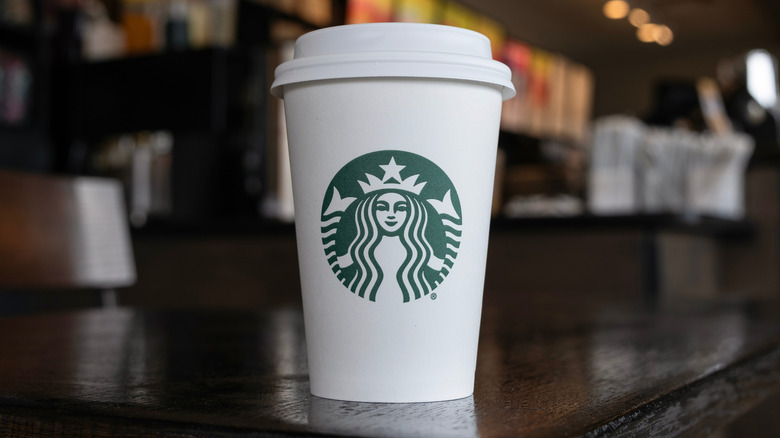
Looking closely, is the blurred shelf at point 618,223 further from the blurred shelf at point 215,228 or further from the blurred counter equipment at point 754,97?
the blurred counter equipment at point 754,97

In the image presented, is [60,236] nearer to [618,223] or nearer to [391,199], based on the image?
[391,199]

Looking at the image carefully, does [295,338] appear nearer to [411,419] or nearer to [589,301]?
[411,419]

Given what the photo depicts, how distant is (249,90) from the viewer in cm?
310

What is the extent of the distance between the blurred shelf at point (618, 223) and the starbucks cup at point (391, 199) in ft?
5.88

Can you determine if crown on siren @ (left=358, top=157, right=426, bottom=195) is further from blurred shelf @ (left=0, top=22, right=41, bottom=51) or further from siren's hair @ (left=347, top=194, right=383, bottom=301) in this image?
blurred shelf @ (left=0, top=22, right=41, bottom=51)

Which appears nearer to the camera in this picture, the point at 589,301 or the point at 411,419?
the point at 411,419

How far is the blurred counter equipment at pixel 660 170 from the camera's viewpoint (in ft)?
8.11

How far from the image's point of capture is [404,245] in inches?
17.2

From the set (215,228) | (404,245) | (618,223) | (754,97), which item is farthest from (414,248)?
(754,97)

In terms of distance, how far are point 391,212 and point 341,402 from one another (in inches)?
4.1

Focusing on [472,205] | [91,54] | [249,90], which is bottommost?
[472,205]

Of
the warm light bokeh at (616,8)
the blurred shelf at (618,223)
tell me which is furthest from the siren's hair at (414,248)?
the warm light bokeh at (616,8)

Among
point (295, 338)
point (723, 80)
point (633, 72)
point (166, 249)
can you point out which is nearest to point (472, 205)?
point (295, 338)

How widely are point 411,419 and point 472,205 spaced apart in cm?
13
